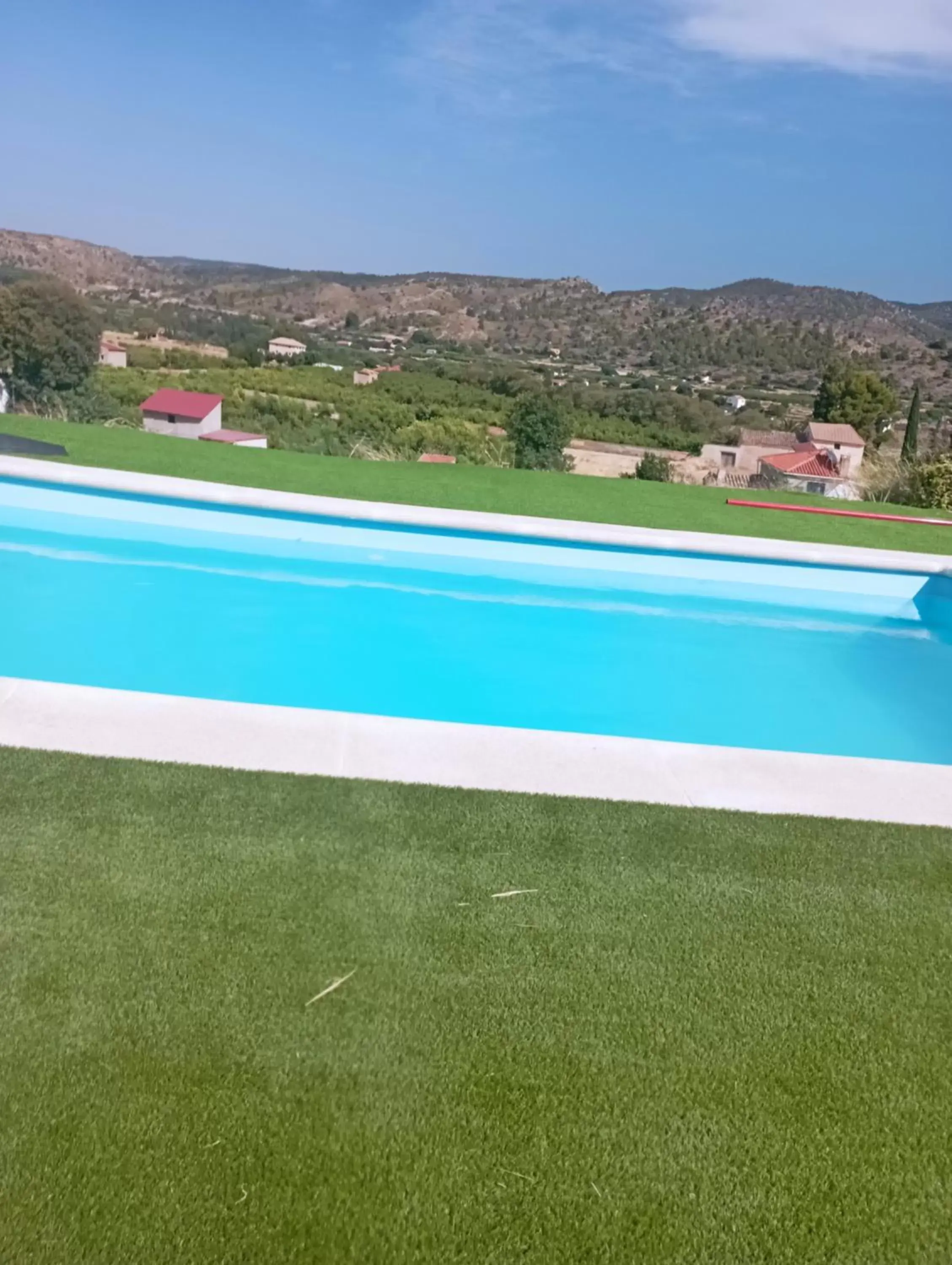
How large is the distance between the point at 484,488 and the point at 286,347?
18.8 meters

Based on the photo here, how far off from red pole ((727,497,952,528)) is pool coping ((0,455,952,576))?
1349 millimetres

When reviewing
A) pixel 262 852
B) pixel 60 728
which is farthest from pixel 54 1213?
pixel 60 728

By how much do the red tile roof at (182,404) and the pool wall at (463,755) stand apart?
1266 centimetres

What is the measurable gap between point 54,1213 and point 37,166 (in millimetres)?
32297

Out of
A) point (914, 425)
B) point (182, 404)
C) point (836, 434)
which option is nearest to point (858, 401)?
point (836, 434)

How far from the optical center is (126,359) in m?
20.8

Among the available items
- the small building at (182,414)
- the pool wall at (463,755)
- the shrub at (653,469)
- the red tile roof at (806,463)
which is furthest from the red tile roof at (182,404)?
the pool wall at (463,755)

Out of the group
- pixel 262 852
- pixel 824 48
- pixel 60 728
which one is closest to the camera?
pixel 262 852

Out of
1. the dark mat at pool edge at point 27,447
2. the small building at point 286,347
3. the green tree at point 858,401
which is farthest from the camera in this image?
the small building at point 286,347

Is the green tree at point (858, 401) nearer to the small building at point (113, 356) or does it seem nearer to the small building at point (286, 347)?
the small building at point (286, 347)

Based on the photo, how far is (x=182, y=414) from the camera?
51.4ft

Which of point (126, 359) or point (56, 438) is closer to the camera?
point (56, 438)

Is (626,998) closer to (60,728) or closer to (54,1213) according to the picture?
(54,1213)

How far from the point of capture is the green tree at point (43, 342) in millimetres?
14195
